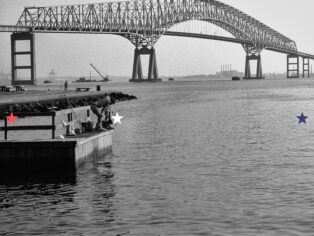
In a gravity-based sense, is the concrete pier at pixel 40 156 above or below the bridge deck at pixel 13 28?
below

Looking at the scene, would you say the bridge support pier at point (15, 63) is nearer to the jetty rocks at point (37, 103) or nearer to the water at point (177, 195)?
the jetty rocks at point (37, 103)

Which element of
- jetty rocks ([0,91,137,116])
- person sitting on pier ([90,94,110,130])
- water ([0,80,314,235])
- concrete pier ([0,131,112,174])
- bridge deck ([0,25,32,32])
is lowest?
water ([0,80,314,235])

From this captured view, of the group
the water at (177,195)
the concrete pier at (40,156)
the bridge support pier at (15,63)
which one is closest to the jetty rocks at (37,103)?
the water at (177,195)

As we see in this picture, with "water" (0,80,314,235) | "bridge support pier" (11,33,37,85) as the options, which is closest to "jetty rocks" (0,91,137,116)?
"water" (0,80,314,235)

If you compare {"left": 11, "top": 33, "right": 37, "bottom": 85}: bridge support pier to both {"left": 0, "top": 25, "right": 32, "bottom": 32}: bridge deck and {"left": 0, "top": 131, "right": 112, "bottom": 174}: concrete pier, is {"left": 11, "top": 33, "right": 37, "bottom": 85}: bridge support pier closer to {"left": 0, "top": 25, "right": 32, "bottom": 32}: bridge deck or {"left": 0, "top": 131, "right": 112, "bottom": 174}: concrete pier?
{"left": 0, "top": 25, "right": 32, "bottom": 32}: bridge deck

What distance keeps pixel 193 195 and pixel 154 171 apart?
4468 millimetres

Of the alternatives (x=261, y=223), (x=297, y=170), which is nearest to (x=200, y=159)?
(x=297, y=170)

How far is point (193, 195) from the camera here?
1750 cm

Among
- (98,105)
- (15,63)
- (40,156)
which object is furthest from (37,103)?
(15,63)

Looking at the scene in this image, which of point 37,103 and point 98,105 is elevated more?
point 98,105

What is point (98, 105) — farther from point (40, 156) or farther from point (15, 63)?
point (15, 63)

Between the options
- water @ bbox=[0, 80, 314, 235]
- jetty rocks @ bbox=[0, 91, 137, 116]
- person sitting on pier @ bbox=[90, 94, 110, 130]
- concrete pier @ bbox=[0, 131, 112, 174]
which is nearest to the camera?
water @ bbox=[0, 80, 314, 235]

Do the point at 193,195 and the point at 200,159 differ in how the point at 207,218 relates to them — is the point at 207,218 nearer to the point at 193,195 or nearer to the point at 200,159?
the point at 193,195

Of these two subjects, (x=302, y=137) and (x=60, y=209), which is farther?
(x=302, y=137)
